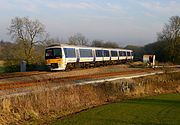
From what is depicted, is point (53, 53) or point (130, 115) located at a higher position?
point (53, 53)

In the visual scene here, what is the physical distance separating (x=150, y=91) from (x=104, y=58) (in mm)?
26488

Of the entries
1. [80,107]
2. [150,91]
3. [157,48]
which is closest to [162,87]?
[150,91]

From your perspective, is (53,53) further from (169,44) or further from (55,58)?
(169,44)

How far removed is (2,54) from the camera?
54.8 metres

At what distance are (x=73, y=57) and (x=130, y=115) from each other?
23440 mm

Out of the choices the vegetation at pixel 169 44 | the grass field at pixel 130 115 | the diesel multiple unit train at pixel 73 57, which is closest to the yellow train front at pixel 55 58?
the diesel multiple unit train at pixel 73 57

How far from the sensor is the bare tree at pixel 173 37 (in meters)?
78.6

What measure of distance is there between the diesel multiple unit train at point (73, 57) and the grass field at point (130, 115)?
683 inches

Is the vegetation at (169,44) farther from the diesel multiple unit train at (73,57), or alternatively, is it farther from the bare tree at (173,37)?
the diesel multiple unit train at (73,57)

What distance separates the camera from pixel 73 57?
3794 centimetres

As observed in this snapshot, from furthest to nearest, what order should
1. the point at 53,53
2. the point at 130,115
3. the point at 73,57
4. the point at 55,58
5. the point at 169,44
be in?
the point at 169,44
the point at 73,57
the point at 53,53
the point at 55,58
the point at 130,115

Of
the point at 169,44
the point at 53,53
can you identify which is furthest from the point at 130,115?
the point at 169,44

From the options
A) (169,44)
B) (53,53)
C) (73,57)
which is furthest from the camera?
(169,44)

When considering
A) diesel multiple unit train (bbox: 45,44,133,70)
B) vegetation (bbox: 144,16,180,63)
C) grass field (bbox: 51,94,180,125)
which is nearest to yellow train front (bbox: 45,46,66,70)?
diesel multiple unit train (bbox: 45,44,133,70)
